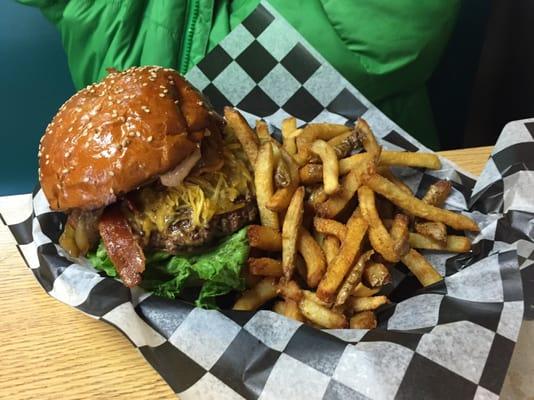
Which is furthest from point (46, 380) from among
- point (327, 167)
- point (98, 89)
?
point (327, 167)

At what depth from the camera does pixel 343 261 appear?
1.43 m

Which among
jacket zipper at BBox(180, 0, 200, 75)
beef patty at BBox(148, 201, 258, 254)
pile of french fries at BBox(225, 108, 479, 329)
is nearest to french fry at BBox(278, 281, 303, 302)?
pile of french fries at BBox(225, 108, 479, 329)

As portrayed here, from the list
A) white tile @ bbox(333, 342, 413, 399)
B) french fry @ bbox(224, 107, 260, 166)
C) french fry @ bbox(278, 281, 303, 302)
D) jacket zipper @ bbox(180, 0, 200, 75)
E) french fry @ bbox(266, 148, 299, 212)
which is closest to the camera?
white tile @ bbox(333, 342, 413, 399)

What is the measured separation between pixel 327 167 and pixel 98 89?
26.8 inches

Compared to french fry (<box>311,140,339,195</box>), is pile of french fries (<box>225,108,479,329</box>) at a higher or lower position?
lower

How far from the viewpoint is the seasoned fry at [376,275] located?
4.87 feet

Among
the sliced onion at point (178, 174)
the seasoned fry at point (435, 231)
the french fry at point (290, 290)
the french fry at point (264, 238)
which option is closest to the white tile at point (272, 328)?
the french fry at point (290, 290)

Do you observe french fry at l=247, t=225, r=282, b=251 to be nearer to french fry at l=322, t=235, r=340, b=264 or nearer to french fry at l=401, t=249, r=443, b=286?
french fry at l=322, t=235, r=340, b=264

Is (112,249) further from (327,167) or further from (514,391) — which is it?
(514,391)

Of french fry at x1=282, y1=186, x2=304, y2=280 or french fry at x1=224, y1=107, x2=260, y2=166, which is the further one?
french fry at x1=224, y1=107, x2=260, y2=166

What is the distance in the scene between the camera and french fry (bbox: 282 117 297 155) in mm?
1805

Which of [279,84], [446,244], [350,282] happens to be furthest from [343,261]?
[279,84]

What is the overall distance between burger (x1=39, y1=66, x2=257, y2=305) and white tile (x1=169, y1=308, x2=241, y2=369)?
0.48 feet

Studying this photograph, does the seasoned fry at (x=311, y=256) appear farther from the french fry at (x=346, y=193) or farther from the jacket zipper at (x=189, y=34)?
the jacket zipper at (x=189, y=34)
